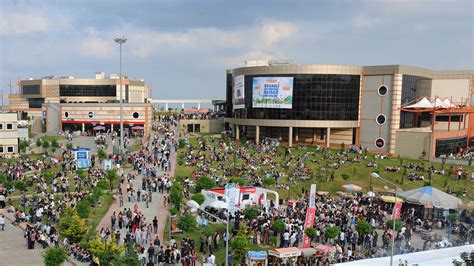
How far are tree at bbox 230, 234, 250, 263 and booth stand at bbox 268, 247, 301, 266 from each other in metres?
1.31

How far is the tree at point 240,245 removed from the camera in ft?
77.6

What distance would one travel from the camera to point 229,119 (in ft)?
232

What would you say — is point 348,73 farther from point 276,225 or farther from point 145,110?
point 276,225

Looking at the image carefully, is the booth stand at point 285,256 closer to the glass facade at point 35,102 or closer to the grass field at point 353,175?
the grass field at point 353,175

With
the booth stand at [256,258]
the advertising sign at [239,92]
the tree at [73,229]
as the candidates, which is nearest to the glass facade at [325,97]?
the advertising sign at [239,92]

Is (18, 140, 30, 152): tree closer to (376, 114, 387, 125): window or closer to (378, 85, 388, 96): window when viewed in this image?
(376, 114, 387, 125): window

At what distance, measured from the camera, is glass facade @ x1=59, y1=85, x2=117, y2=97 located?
94375mm

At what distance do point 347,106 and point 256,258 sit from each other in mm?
42924

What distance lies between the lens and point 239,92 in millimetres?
67500

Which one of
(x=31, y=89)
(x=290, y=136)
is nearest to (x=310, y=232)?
(x=290, y=136)

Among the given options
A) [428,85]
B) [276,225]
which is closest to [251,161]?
[276,225]

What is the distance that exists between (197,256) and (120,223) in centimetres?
564

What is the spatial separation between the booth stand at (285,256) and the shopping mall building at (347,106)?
39.2 metres

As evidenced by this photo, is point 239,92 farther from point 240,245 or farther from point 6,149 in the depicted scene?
point 240,245
